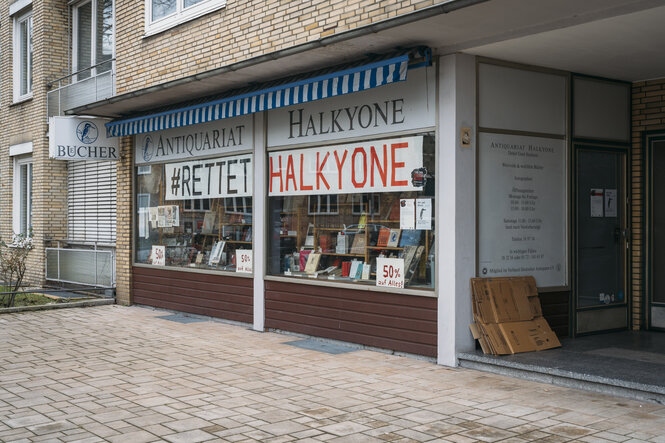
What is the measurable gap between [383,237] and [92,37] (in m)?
9.63

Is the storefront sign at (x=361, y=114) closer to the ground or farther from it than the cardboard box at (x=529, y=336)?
farther from it

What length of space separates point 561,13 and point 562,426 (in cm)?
349

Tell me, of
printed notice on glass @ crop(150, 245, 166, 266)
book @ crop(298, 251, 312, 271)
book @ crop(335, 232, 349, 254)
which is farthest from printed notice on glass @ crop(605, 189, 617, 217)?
printed notice on glass @ crop(150, 245, 166, 266)

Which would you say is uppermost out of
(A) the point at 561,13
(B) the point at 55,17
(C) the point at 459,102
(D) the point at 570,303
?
(B) the point at 55,17

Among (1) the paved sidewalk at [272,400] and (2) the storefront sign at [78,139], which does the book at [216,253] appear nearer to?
(1) the paved sidewalk at [272,400]

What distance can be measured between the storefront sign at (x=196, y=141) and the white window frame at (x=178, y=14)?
1.59 metres

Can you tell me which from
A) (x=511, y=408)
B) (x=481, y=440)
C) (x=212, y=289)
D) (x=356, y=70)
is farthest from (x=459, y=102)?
(x=212, y=289)

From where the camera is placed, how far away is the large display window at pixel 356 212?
827cm

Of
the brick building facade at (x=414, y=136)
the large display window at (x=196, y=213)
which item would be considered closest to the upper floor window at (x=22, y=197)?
the large display window at (x=196, y=213)

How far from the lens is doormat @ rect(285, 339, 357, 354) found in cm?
886

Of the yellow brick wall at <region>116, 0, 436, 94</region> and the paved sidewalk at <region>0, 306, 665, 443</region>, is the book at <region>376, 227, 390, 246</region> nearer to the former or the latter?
the paved sidewalk at <region>0, 306, 665, 443</region>

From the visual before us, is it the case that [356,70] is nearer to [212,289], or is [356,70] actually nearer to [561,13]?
[561,13]

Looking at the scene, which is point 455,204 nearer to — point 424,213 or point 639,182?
point 424,213

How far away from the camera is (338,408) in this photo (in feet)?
20.0
